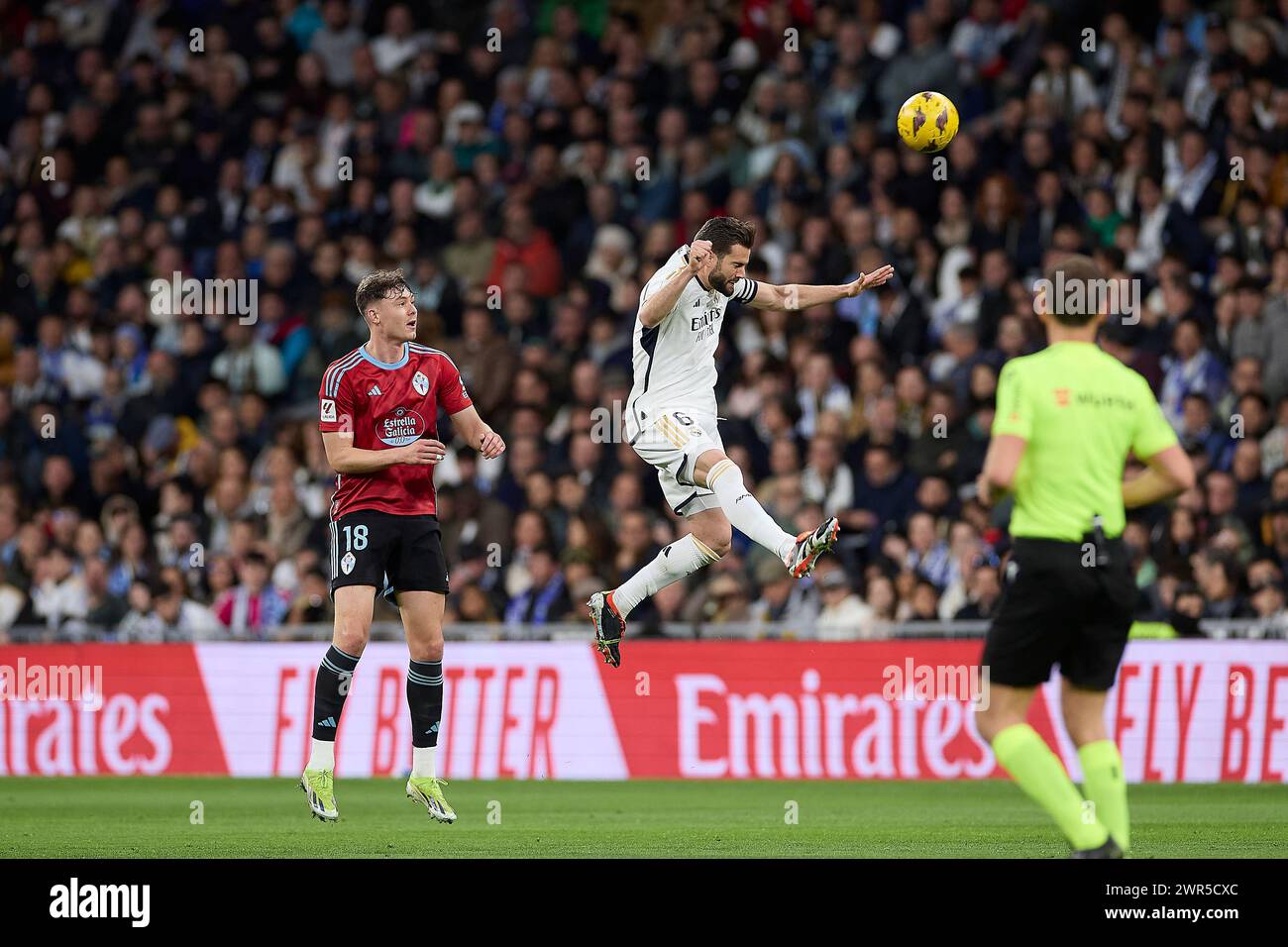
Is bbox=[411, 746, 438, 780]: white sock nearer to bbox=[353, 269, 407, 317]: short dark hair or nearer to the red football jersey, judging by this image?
the red football jersey

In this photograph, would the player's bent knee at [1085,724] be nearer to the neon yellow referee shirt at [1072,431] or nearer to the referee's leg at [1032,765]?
the referee's leg at [1032,765]

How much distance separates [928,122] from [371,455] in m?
3.94

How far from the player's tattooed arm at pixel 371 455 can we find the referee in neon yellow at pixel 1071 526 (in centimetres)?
372

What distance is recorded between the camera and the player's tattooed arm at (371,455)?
11.1m

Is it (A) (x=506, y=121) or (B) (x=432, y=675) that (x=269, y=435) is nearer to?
(A) (x=506, y=121)

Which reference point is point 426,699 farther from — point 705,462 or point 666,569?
point 705,462

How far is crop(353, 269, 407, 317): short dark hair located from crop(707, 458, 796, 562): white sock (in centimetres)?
227

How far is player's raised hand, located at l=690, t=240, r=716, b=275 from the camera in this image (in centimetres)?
1155

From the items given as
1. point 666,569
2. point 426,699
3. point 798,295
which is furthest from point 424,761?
point 798,295

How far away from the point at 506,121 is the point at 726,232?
37.6ft

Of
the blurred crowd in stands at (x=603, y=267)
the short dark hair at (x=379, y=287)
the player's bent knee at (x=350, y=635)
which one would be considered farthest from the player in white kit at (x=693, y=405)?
the blurred crowd in stands at (x=603, y=267)

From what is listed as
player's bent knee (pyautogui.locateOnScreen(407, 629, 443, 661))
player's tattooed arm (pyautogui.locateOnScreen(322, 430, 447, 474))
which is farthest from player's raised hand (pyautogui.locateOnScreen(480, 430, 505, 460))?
player's bent knee (pyautogui.locateOnScreen(407, 629, 443, 661))
